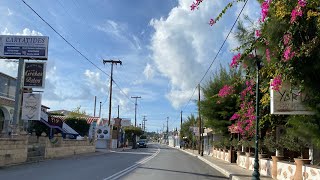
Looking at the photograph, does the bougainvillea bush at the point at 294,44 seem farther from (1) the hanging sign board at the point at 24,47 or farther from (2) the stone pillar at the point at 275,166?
(1) the hanging sign board at the point at 24,47

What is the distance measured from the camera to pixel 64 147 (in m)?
40.5

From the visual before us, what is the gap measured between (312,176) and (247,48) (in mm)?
4726

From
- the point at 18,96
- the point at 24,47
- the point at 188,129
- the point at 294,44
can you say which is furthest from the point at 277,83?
the point at 188,129

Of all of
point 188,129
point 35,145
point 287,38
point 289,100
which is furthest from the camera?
point 188,129

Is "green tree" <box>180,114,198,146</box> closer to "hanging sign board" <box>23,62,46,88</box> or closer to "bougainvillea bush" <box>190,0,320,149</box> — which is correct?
"hanging sign board" <box>23,62,46,88</box>

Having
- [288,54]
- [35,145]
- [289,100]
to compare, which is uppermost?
[288,54]

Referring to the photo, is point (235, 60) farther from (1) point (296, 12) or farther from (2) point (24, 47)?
(2) point (24, 47)

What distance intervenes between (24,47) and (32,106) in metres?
5.20

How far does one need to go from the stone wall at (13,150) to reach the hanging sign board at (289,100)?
16769 millimetres

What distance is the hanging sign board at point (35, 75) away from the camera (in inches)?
1479

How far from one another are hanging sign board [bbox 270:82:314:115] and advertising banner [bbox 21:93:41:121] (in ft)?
88.6

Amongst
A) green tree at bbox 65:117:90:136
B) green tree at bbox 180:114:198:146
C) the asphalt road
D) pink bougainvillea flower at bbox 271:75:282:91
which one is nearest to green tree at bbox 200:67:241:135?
the asphalt road

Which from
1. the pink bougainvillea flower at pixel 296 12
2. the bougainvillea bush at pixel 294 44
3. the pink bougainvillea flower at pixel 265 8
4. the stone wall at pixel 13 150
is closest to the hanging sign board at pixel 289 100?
the bougainvillea bush at pixel 294 44

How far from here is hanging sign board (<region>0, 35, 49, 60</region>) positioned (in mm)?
38125
